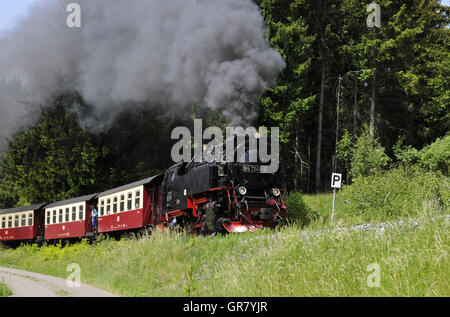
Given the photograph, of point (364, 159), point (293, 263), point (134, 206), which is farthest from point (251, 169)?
point (364, 159)

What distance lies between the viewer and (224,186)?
11656 mm

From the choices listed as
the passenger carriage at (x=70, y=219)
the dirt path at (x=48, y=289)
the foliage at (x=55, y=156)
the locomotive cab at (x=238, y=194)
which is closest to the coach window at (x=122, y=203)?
the passenger carriage at (x=70, y=219)

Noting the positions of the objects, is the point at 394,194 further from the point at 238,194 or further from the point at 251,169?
the point at 238,194

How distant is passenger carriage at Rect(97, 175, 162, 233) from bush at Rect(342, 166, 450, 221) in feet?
23.0

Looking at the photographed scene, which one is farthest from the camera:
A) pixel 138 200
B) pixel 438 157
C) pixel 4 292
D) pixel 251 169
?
pixel 438 157

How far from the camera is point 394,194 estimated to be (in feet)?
42.4

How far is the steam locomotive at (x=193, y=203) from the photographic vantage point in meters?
11.7

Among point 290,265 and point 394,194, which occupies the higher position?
point 394,194

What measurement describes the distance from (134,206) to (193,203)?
4468mm

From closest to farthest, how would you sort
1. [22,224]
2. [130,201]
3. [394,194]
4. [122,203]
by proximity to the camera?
1. [394,194]
2. [130,201]
3. [122,203]
4. [22,224]

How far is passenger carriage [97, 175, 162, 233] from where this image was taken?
1639cm

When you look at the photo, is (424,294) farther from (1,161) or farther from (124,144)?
(1,161)

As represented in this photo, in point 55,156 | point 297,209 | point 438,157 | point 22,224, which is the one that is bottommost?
point 22,224

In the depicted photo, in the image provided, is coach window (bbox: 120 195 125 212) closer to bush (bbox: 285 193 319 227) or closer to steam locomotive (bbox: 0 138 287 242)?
steam locomotive (bbox: 0 138 287 242)
